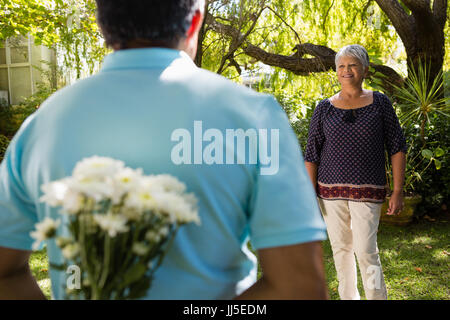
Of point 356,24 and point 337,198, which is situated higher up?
point 356,24

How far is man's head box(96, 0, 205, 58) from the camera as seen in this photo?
0.85 m

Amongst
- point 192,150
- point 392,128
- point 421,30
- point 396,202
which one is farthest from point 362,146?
point 421,30

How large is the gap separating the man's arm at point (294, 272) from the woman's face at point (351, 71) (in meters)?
2.52

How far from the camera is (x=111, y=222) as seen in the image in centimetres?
72

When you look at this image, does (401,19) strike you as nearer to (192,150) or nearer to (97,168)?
(192,150)

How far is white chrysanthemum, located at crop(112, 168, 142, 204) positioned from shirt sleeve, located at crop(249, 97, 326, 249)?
220mm

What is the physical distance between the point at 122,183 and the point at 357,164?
8.49 feet

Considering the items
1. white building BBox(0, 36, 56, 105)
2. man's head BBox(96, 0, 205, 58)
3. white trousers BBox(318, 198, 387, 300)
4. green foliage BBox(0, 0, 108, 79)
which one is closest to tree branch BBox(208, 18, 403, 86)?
green foliage BBox(0, 0, 108, 79)

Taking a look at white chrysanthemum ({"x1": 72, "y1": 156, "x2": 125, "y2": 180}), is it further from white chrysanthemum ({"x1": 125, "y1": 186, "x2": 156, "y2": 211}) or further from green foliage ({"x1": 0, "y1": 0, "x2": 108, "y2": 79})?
green foliage ({"x1": 0, "y1": 0, "x2": 108, "y2": 79})

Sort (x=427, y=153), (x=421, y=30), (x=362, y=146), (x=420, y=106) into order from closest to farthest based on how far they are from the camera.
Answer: (x=362, y=146) < (x=427, y=153) < (x=420, y=106) < (x=421, y=30)

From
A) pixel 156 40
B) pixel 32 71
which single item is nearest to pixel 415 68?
pixel 156 40

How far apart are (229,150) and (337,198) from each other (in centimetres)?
252

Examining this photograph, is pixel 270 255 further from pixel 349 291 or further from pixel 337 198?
pixel 349 291

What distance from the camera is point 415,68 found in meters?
7.46
